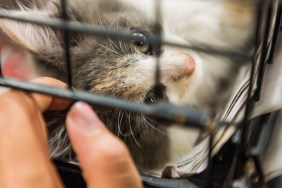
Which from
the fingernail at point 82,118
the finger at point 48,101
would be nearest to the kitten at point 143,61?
the finger at point 48,101

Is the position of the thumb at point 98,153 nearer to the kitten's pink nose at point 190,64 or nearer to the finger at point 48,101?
the finger at point 48,101

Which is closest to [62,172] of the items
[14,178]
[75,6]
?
[14,178]

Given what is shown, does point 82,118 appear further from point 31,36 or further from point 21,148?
point 31,36

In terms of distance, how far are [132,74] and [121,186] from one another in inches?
14.6

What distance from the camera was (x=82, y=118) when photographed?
389 millimetres

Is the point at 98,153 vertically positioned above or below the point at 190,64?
above

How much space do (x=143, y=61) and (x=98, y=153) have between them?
370 millimetres

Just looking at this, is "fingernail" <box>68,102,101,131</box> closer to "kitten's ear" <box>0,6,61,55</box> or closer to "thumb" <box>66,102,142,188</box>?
"thumb" <box>66,102,142,188</box>

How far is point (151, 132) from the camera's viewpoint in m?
0.74

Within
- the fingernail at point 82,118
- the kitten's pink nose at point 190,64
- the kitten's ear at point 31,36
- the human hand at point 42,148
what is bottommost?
the kitten's pink nose at point 190,64


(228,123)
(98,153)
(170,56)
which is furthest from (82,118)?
(170,56)

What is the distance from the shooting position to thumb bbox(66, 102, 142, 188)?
1.20 ft

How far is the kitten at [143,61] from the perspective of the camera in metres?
0.67

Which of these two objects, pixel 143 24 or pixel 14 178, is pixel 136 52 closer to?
pixel 143 24
